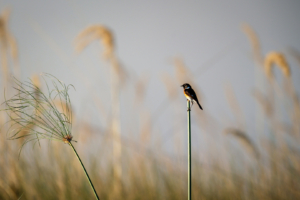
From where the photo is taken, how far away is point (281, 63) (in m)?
2.71

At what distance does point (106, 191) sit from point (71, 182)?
431 millimetres

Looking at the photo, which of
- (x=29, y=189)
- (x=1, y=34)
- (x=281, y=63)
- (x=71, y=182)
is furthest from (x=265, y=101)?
(x=1, y=34)

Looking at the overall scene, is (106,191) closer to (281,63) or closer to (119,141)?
(119,141)

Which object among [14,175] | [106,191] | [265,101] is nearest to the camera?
A: [14,175]

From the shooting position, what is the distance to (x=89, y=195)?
320cm

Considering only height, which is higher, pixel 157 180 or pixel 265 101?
pixel 265 101

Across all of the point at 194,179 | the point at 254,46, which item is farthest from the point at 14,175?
the point at 254,46

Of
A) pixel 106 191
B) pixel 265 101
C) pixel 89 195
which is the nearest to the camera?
pixel 89 195

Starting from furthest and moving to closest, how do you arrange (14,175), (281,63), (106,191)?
(106,191)
(14,175)
(281,63)

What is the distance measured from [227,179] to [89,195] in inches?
60.8

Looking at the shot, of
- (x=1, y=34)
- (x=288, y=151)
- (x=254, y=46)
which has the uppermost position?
(x=254, y=46)

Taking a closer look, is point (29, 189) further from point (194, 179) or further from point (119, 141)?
point (194, 179)

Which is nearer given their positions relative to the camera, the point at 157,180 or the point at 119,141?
the point at 119,141

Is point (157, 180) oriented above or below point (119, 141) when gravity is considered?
below
